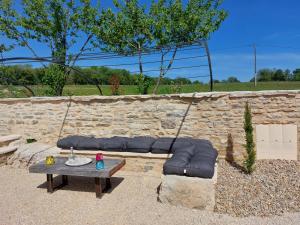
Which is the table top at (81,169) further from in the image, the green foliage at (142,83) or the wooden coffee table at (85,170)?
the green foliage at (142,83)

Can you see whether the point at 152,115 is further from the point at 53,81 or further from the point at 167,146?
the point at 53,81

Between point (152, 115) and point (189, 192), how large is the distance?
8.73ft

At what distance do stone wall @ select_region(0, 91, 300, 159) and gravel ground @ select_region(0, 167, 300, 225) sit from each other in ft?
5.13

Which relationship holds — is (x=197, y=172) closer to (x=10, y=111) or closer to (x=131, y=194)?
(x=131, y=194)

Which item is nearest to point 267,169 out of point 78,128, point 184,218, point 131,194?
point 184,218

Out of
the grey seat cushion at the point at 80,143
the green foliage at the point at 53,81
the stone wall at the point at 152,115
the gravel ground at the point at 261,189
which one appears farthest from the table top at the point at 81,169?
the green foliage at the point at 53,81

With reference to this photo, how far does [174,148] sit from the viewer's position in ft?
16.4

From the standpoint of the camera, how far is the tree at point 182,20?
8.89 m

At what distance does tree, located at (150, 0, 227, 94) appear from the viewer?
8891 millimetres

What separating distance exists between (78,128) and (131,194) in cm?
304

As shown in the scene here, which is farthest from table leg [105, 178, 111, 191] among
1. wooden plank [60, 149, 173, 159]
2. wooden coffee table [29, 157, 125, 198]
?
wooden plank [60, 149, 173, 159]

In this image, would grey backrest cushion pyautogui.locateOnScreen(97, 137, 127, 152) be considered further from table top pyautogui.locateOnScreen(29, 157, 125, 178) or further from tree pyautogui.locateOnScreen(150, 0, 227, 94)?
tree pyautogui.locateOnScreen(150, 0, 227, 94)

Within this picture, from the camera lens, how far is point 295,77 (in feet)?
38.8

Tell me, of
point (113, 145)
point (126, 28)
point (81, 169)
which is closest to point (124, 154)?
point (113, 145)
